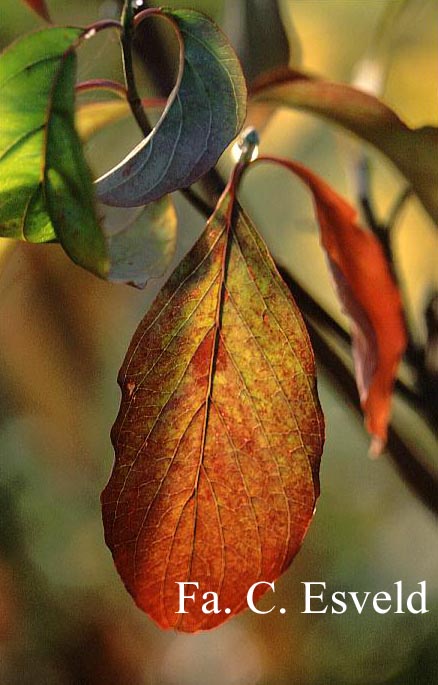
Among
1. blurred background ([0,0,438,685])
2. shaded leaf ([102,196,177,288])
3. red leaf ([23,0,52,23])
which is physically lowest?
blurred background ([0,0,438,685])

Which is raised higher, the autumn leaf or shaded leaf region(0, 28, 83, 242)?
shaded leaf region(0, 28, 83, 242)

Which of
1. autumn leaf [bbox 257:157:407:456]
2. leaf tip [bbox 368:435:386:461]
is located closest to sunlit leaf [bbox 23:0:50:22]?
autumn leaf [bbox 257:157:407:456]

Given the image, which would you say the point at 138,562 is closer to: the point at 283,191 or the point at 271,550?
the point at 271,550

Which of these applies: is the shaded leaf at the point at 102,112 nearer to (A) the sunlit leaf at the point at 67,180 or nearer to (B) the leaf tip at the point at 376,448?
(A) the sunlit leaf at the point at 67,180

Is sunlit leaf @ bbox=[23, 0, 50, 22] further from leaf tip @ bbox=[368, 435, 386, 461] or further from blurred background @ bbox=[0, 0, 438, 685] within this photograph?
leaf tip @ bbox=[368, 435, 386, 461]

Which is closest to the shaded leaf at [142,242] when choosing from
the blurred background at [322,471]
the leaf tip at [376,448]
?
the blurred background at [322,471]

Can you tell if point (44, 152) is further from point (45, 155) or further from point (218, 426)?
point (218, 426)
